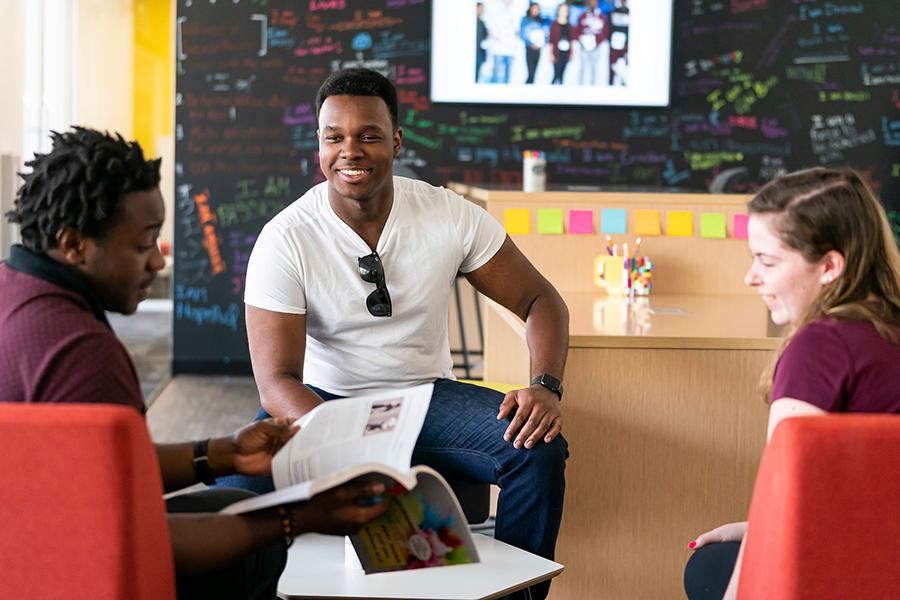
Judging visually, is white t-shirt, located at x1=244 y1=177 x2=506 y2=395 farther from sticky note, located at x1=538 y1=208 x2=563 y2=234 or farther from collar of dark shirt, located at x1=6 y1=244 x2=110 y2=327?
collar of dark shirt, located at x1=6 y1=244 x2=110 y2=327

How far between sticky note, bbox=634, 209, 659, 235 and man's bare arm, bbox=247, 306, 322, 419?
52.1 inches

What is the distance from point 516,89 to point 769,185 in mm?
3966

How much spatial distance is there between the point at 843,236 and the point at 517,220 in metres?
1.79

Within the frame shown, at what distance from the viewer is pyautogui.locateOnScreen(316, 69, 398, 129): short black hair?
2521 mm

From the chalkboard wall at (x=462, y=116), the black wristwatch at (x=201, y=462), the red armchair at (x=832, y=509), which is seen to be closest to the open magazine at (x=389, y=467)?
the black wristwatch at (x=201, y=462)

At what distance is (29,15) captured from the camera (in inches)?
173

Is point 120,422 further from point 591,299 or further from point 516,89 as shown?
point 516,89

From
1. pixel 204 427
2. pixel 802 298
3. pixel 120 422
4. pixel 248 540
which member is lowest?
pixel 204 427

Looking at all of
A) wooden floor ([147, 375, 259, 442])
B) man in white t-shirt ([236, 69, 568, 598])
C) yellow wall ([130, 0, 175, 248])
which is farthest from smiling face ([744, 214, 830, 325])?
yellow wall ([130, 0, 175, 248])

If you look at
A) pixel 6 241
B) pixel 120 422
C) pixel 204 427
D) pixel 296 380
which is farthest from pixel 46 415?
pixel 204 427

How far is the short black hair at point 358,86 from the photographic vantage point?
8.27ft

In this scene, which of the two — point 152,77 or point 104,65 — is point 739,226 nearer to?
point 104,65

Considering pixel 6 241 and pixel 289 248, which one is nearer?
pixel 289 248

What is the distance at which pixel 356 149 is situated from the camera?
8.13ft
